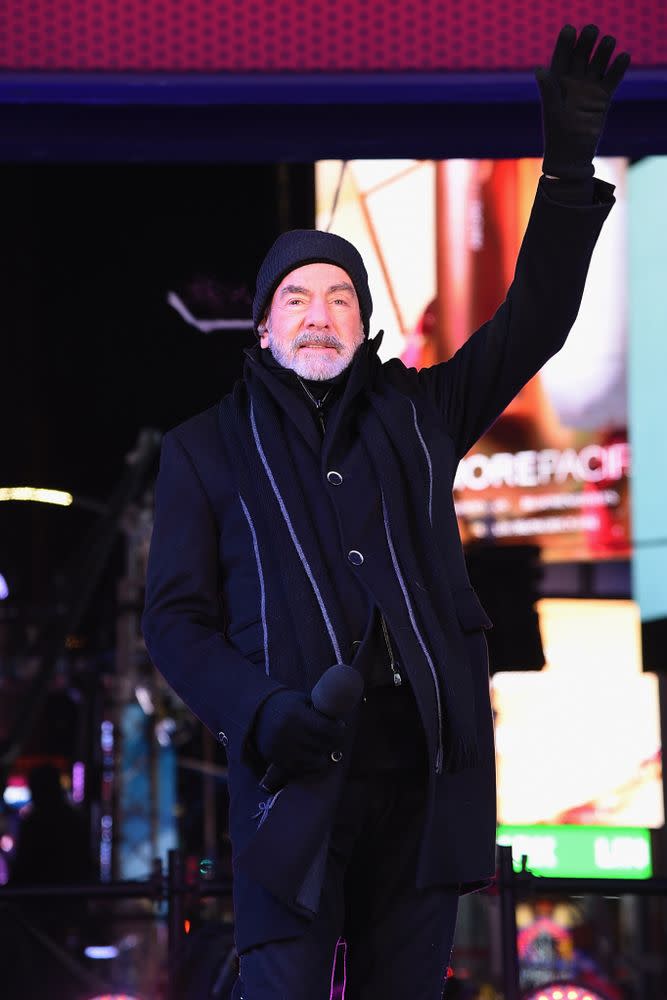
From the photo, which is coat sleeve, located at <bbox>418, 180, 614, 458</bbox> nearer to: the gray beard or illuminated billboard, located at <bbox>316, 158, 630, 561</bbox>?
the gray beard

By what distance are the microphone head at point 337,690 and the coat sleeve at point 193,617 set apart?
0.12 m

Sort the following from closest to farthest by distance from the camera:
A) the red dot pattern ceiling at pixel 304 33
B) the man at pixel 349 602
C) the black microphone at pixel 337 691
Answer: the black microphone at pixel 337 691 → the man at pixel 349 602 → the red dot pattern ceiling at pixel 304 33

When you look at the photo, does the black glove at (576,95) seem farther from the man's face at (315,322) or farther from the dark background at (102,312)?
the dark background at (102,312)

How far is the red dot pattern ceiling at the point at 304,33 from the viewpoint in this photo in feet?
9.65

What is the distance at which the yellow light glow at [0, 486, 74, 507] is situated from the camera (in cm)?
931

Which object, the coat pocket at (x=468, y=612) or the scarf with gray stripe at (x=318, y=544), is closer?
the scarf with gray stripe at (x=318, y=544)

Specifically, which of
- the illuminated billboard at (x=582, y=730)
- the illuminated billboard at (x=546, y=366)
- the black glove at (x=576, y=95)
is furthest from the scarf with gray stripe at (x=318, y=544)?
the illuminated billboard at (x=582, y=730)

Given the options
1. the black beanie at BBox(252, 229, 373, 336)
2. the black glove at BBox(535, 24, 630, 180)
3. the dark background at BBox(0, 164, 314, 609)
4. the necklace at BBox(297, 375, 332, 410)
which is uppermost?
the dark background at BBox(0, 164, 314, 609)

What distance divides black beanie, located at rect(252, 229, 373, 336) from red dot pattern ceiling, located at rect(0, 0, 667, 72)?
1.00 m

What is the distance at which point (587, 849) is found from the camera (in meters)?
6.84

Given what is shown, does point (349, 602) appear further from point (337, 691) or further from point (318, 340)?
point (318, 340)

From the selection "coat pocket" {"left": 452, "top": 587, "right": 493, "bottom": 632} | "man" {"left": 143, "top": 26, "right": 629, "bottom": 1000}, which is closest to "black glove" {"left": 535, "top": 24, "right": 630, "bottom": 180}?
"man" {"left": 143, "top": 26, "right": 629, "bottom": 1000}

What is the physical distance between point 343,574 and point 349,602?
0.04 meters

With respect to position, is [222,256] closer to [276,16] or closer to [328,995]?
[276,16]
